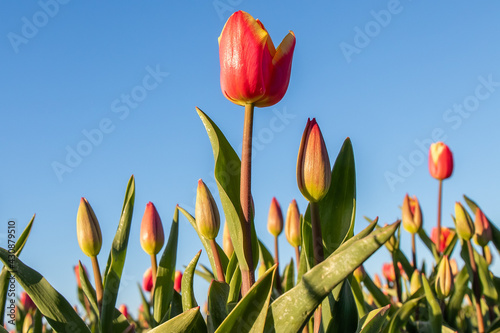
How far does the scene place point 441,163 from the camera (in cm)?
248

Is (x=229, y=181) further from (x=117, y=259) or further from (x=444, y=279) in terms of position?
(x=444, y=279)

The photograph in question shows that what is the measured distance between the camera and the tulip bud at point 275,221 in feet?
6.39

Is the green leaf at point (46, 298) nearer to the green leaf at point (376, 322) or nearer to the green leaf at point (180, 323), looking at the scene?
the green leaf at point (180, 323)

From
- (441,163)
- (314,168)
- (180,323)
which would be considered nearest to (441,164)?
(441,163)

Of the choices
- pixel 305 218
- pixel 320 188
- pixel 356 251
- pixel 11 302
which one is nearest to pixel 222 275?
pixel 305 218

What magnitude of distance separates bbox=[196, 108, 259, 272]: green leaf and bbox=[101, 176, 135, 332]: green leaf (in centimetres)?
29

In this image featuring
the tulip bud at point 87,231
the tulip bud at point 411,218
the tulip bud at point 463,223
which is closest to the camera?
the tulip bud at point 87,231

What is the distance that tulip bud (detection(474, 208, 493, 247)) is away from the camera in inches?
78.7

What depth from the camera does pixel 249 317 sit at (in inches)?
29.4

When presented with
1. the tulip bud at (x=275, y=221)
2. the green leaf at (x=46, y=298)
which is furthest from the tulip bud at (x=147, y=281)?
the green leaf at (x=46, y=298)

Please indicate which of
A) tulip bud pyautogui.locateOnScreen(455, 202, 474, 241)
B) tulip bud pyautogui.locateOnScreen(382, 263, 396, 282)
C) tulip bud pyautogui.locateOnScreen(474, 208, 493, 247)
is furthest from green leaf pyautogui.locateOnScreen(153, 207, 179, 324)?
tulip bud pyautogui.locateOnScreen(382, 263, 396, 282)

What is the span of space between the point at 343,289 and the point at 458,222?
3.80ft

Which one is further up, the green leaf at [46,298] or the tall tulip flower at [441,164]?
the green leaf at [46,298]

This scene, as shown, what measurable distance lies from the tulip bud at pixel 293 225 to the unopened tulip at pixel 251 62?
858 mm
